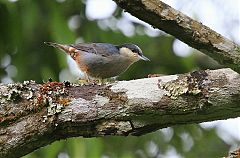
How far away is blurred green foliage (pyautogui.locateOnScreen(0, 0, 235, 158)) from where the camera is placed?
4066 millimetres

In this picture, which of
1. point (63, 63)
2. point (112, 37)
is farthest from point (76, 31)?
point (63, 63)

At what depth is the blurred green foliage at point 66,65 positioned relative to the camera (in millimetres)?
4066

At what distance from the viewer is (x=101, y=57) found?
366 centimetres

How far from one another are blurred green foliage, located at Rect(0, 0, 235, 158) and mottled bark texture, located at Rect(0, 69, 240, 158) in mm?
1441

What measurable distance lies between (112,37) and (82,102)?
2.18 meters

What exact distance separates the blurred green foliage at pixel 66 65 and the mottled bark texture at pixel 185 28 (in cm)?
186

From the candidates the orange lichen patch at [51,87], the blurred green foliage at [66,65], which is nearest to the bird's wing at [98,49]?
the blurred green foliage at [66,65]

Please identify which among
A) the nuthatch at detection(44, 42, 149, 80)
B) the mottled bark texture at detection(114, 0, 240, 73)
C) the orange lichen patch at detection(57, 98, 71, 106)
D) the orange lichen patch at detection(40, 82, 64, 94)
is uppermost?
the nuthatch at detection(44, 42, 149, 80)

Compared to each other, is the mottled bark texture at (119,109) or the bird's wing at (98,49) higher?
the bird's wing at (98,49)

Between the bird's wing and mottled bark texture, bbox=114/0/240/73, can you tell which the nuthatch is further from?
mottled bark texture, bbox=114/0/240/73

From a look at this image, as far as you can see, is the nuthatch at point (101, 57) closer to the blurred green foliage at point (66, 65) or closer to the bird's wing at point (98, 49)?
the bird's wing at point (98, 49)

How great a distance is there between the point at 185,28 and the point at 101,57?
1725 millimetres

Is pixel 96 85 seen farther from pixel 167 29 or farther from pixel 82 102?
pixel 167 29

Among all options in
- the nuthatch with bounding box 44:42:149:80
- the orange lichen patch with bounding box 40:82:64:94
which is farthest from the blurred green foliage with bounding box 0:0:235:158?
→ the orange lichen patch with bounding box 40:82:64:94
